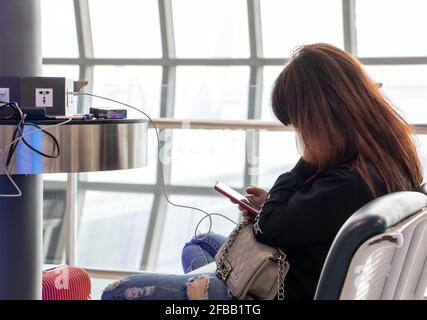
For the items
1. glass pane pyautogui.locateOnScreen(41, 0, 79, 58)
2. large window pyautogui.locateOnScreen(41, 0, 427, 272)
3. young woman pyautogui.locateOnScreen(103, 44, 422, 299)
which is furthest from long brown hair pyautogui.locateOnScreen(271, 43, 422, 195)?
glass pane pyautogui.locateOnScreen(41, 0, 79, 58)

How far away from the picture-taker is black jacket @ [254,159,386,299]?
1.30 meters

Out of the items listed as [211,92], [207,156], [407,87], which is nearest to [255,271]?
[207,156]

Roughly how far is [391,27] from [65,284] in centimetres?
495

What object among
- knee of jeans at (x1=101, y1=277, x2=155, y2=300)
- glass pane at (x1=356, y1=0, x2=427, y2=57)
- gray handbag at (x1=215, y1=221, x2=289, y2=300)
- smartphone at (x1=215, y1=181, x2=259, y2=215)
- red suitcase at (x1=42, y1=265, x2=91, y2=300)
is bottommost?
red suitcase at (x1=42, y1=265, x2=91, y2=300)

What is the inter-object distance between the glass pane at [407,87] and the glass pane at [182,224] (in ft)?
3.20

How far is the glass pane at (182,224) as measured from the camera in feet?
11.1

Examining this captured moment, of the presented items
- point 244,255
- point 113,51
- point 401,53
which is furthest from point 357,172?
point 113,51

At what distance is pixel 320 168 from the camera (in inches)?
55.1

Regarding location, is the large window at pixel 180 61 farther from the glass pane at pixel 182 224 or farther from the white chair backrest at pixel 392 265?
the white chair backrest at pixel 392 265

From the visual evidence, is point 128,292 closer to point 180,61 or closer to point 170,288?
point 170,288

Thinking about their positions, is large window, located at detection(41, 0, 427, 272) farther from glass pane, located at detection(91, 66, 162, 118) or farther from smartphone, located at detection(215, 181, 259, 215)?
smartphone, located at detection(215, 181, 259, 215)

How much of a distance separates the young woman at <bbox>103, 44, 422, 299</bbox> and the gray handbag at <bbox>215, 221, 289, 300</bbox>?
0.08 ft

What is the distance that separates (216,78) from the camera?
681cm

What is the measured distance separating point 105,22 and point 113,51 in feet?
1.12
